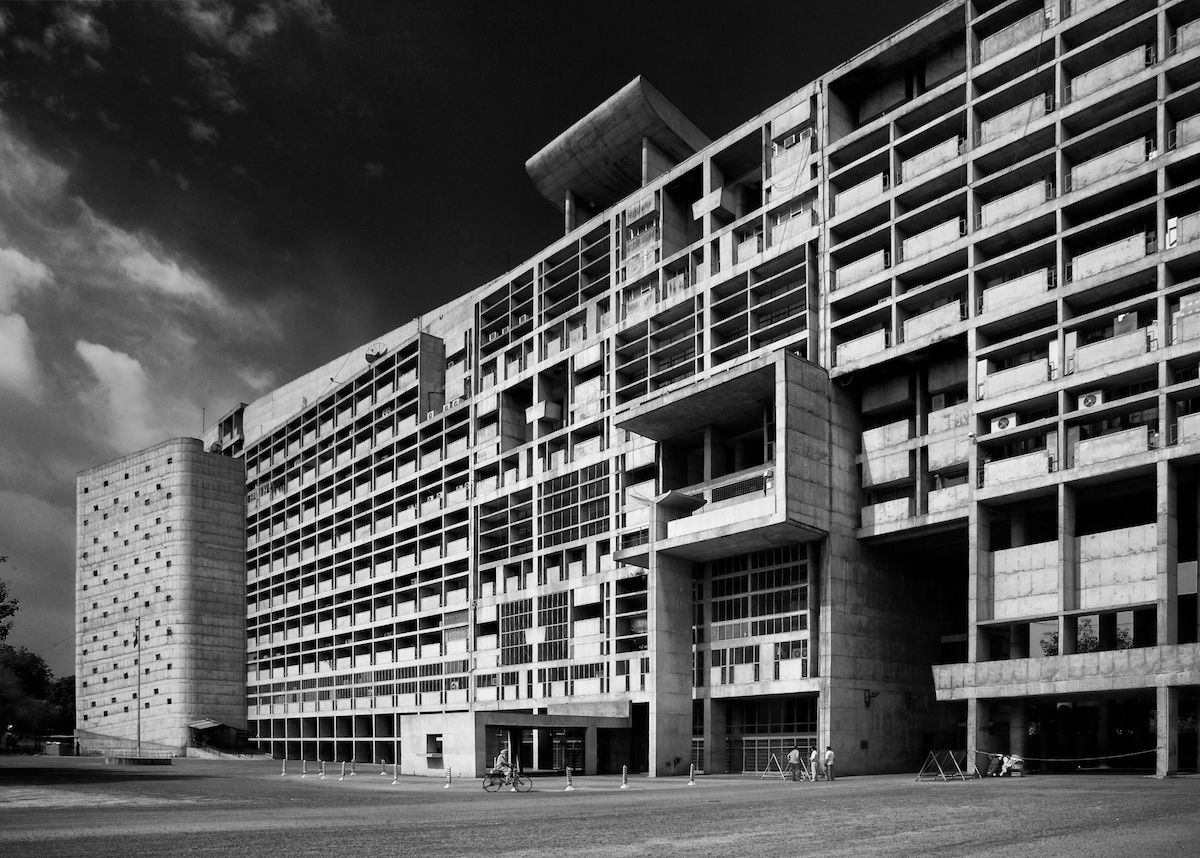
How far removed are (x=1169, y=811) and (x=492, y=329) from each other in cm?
8619

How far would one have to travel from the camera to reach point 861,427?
72.3m

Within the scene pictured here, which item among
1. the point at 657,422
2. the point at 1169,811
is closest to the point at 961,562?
the point at 657,422

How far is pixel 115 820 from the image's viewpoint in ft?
103

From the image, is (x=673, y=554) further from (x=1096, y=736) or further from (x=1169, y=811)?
(x=1169, y=811)

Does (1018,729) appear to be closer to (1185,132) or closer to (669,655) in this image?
(669,655)

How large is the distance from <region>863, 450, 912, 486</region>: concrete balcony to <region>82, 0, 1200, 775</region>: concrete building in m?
0.17

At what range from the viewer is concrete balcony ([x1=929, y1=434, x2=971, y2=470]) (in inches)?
2499

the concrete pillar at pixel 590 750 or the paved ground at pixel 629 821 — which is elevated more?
the paved ground at pixel 629 821

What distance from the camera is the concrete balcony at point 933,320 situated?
6431 cm

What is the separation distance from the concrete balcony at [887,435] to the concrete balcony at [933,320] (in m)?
5.40

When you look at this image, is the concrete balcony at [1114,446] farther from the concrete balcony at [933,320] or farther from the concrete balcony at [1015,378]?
the concrete balcony at [933,320]

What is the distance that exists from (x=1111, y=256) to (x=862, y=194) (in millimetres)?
17270

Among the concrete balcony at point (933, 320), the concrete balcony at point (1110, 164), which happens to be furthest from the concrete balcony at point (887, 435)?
the concrete balcony at point (1110, 164)

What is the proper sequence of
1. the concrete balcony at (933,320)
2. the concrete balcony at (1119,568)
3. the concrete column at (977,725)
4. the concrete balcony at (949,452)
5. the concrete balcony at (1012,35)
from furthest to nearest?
the concrete balcony at (933,320) < the concrete balcony at (949,452) < the concrete balcony at (1012,35) < the concrete column at (977,725) < the concrete balcony at (1119,568)
